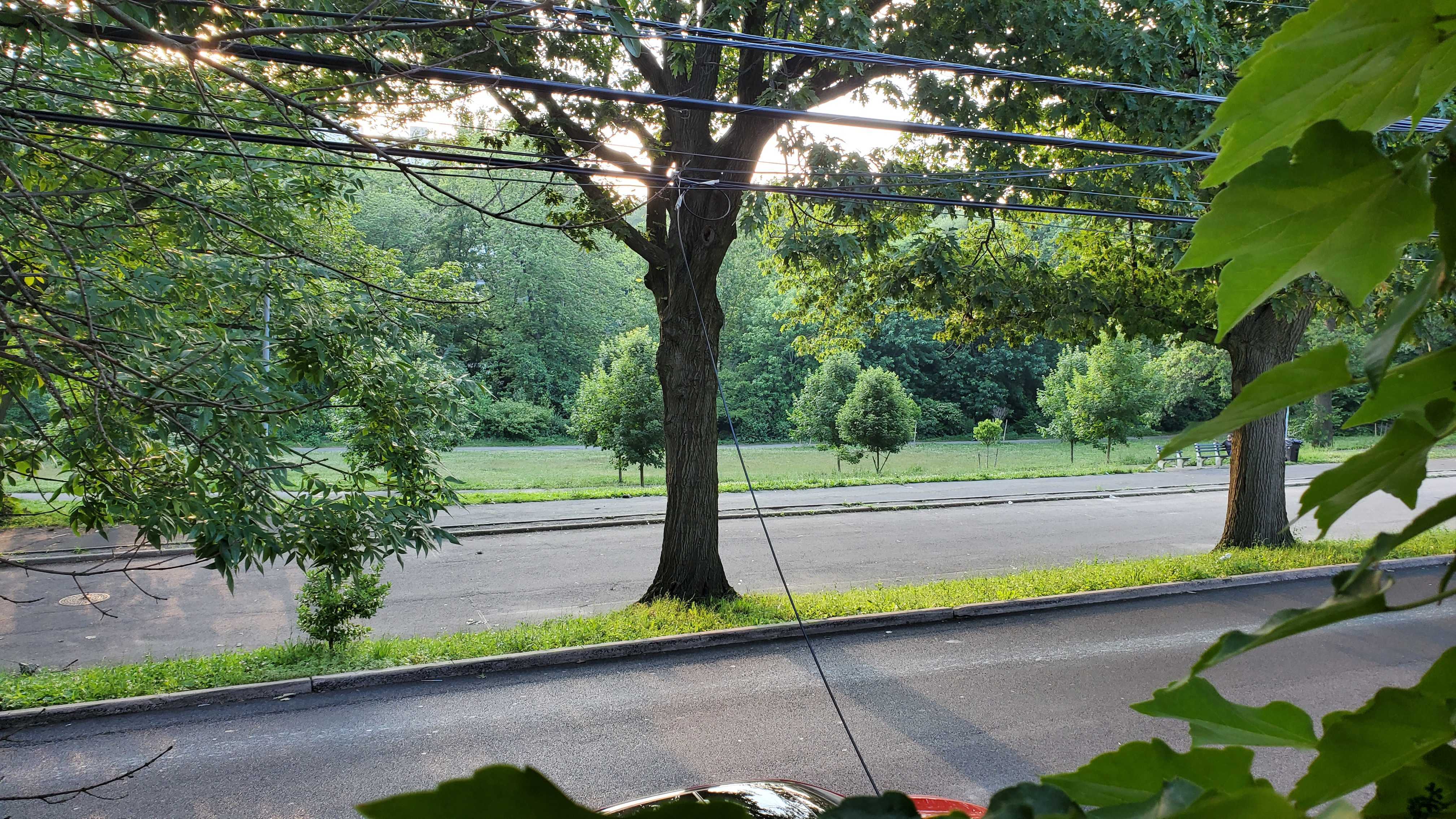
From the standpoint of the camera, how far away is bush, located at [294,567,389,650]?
30.3 feet

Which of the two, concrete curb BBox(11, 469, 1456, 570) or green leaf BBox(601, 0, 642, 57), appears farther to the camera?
concrete curb BBox(11, 469, 1456, 570)

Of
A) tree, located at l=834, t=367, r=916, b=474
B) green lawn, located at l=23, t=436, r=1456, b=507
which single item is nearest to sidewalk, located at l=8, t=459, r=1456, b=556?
green lawn, located at l=23, t=436, r=1456, b=507

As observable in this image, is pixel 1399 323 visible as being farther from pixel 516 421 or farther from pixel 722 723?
pixel 516 421

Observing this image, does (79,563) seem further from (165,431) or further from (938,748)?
(938,748)

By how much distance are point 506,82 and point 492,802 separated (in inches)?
206

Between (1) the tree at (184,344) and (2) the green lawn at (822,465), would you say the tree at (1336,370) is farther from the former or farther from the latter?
(2) the green lawn at (822,465)

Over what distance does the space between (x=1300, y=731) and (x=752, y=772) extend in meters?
6.77

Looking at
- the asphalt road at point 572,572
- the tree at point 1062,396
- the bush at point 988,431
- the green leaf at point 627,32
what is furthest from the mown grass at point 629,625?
the tree at point 1062,396

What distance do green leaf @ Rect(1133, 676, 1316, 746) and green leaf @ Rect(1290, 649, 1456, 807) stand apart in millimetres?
43

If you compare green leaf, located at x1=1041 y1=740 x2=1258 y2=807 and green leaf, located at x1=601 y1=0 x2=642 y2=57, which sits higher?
green leaf, located at x1=601 y1=0 x2=642 y2=57

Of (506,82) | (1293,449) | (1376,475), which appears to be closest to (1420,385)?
(1376,475)

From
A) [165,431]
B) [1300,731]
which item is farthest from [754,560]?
[1300,731]

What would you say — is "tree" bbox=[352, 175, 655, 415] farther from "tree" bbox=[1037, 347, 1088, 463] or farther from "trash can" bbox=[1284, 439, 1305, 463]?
"trash can" bbox=[1284, 439, 1305, 463]

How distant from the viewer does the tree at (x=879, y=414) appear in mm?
29531
